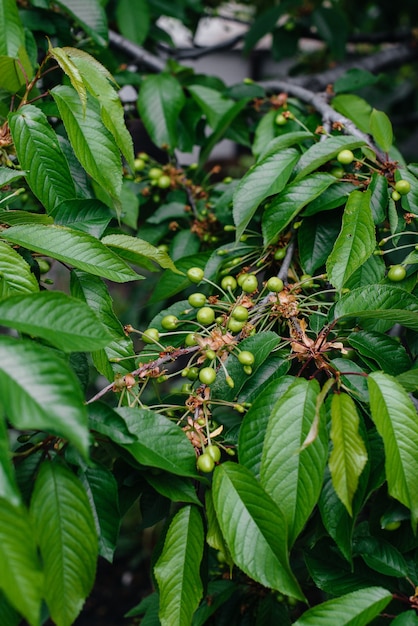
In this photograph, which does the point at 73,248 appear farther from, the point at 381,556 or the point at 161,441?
the point at 381,556

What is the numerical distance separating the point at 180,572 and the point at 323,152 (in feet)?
2.61

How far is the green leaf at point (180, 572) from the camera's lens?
0.80m

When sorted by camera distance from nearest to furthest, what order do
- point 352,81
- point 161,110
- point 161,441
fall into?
point 161,441, point 161,110, point 352,81

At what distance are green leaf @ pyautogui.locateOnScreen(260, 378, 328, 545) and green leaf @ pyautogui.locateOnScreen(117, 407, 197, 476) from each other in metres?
0.11

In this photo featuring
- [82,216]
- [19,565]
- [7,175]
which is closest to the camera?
[19,565]

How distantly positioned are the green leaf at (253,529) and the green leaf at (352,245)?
0.36m

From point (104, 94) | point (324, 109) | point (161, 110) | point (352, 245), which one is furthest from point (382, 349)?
point (161, 110)

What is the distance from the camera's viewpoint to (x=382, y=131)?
115cm

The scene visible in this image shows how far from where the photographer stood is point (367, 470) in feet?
2.63

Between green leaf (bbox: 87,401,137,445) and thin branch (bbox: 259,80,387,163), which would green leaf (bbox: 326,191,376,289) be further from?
green leaf (bbox: 87,401,137,445)

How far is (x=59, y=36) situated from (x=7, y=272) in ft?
3.71

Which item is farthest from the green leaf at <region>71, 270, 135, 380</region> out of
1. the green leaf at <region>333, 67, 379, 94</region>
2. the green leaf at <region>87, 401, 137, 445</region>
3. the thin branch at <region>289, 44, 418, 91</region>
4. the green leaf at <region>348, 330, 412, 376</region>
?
the thin branch at <region>289, 44, 418, 91</region>

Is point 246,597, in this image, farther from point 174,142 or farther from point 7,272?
point 174,142

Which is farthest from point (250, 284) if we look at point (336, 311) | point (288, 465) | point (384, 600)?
point (384, 600)
